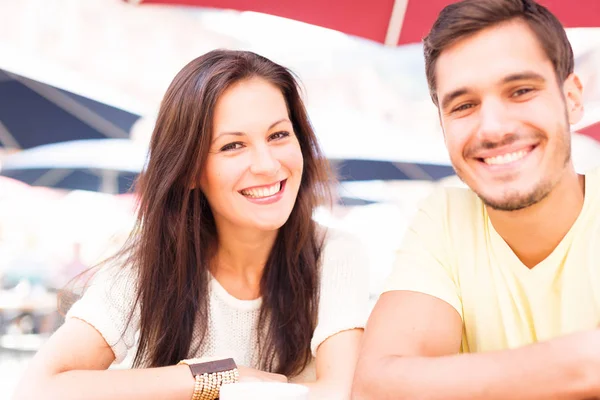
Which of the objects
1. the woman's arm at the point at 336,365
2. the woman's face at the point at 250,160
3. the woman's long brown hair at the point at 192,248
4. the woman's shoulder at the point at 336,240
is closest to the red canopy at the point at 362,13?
the woman's long brown hair at the point at 192,248

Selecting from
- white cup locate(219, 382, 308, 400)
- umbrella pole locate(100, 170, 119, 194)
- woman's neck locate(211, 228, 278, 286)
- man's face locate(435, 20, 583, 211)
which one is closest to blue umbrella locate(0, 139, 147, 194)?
umbrella pole locate(100, 170, 119, 194)

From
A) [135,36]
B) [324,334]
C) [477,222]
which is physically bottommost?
[324,334]

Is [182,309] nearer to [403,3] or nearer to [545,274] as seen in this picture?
[545,274]

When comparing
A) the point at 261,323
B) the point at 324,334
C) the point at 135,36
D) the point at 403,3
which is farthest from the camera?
the point at 135,36

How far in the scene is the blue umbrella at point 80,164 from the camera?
249 inches

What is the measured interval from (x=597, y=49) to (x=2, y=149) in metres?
5.82

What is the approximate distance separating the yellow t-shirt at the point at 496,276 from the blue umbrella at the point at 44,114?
4.86 metres

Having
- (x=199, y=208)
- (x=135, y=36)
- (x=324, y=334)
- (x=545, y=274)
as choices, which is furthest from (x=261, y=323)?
(x=135, y=36)

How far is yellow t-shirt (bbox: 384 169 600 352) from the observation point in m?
1.44

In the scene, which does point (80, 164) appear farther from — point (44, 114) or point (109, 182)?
point (44, 114)

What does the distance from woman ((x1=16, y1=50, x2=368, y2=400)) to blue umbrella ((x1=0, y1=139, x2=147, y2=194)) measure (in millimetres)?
4226

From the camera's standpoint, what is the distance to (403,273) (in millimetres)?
1555

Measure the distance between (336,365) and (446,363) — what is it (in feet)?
1.86

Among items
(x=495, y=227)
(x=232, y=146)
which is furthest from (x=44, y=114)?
(x=495, y=227)
